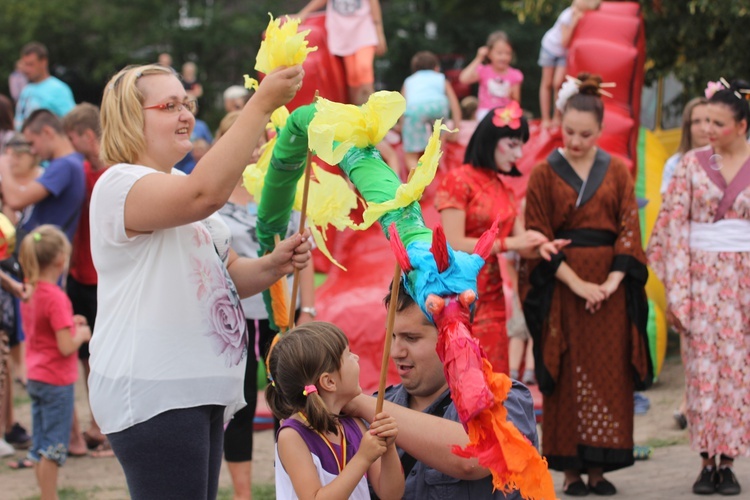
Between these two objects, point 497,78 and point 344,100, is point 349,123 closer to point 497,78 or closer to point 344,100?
point 344,100

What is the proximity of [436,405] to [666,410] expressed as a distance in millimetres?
4329

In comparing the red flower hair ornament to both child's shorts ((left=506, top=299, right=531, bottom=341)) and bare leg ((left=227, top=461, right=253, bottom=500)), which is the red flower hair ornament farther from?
child's shorts ((left=506, top=299, right=531, bottom=341))

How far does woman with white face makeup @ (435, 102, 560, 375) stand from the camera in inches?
186

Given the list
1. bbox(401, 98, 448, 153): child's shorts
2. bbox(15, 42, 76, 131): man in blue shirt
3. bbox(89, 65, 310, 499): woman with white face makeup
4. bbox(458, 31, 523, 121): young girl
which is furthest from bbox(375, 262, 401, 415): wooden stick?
bbox(458, 31, 523, 121): young girl

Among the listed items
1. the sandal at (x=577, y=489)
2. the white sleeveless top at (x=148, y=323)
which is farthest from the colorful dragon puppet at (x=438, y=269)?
the sandal at (x=577, y=489)

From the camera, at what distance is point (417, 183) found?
235 centimetres

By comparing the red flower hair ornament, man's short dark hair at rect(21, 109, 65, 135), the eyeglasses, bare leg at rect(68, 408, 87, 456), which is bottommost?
bare leg at rect(68, 408, 87, 456)

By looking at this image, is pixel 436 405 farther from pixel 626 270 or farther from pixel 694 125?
pixel 694 125

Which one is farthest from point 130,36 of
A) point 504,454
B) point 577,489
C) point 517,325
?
point 504,454

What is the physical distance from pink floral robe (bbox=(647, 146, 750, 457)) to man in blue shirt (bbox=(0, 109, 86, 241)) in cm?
338

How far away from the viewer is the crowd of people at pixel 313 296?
8.41 feet

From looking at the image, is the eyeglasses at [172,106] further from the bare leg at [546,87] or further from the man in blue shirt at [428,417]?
the bare leg at [546,87]

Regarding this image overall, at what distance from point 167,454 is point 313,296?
233cm

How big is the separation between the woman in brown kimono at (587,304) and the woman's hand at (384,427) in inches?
106
